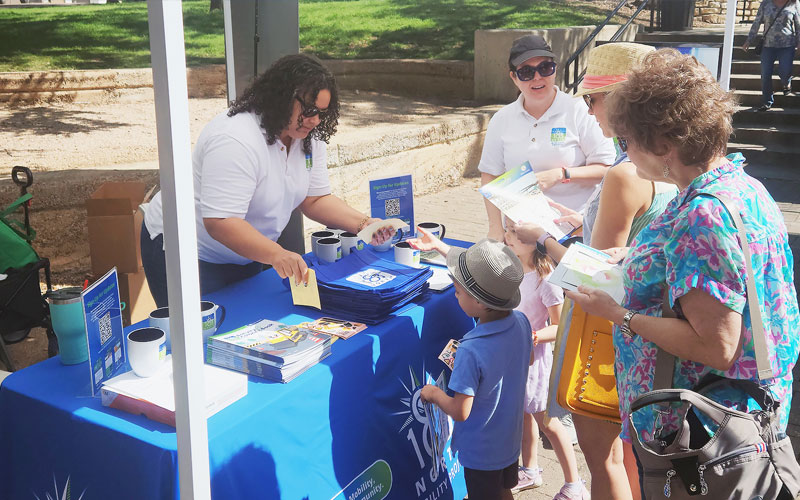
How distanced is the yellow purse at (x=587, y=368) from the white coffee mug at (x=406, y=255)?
0.80 m

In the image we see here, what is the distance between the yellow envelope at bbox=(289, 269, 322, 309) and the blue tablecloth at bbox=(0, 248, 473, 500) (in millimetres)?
139

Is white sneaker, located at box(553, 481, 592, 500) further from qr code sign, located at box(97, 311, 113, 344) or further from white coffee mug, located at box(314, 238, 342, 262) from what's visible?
qr code sign, located at box(97, 311, 113, 344)

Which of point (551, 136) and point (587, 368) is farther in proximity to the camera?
point (551, 136)

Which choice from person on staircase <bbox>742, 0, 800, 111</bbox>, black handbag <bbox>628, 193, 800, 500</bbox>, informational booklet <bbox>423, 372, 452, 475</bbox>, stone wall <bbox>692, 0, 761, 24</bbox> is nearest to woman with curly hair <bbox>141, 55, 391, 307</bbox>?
informational booklet <bbox>423, 372, 452, 475</bbox>

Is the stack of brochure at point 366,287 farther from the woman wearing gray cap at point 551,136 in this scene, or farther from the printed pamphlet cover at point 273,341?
the woman wearing gray cap at point 551,136

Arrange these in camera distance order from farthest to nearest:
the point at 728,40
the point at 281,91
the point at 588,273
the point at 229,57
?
1. the point at 728,40
2. the point at 229,57
3. the point at 281,91
4. the point at 588,273

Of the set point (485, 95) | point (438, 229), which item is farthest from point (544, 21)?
point (438, 229)

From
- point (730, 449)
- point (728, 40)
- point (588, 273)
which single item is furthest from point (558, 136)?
point (728, 40)

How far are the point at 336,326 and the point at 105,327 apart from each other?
2.47ft

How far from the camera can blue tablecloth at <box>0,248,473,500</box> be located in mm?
1815

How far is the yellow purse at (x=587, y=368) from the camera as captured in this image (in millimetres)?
2146

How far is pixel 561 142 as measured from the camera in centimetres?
344

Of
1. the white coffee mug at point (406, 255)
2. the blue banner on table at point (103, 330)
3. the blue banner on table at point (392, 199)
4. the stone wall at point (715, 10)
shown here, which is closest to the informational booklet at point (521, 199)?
the white coffee mug at point (406, 255)

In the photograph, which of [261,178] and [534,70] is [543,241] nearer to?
[261,178]
